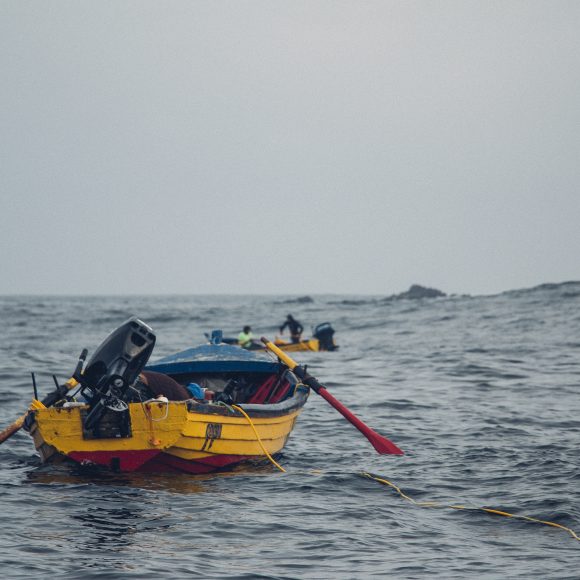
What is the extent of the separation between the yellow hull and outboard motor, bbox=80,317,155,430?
201 millimetres

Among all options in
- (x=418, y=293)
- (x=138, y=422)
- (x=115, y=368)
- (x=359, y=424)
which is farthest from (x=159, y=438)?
(x=418, y=293)

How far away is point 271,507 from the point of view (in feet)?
32.9

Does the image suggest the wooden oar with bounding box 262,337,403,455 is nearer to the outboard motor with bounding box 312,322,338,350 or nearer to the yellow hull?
the yellow hull

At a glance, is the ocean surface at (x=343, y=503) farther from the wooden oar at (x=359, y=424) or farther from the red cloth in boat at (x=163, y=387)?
the red cloth in boat at (x=163, y=387)

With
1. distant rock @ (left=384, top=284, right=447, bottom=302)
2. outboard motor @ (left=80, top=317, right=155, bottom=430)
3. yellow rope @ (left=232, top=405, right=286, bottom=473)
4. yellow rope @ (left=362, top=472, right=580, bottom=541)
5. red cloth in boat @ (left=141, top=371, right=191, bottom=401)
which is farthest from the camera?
distant rock @ (left=384, top=284, right=447, bottom=302)

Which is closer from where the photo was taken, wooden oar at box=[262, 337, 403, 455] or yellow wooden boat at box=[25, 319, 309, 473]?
yellow wooden boat at box=[25, 319, 309, 473]

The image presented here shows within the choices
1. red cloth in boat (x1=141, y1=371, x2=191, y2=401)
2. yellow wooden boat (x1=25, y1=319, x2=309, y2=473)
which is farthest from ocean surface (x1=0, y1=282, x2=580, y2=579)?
red cloth in boat (x1=141, y1=371, x2=191, y2=401)

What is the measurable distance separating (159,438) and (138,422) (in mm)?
344

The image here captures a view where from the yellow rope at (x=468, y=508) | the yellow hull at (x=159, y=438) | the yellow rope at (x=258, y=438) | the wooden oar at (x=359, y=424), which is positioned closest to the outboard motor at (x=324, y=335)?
the wooden oar at (x=359, y=424)

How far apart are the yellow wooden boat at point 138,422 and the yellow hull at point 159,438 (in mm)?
12

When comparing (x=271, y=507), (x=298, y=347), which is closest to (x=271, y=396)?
(x=271, y=507)

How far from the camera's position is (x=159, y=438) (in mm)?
10570

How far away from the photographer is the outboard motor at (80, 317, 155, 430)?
10.4 meters

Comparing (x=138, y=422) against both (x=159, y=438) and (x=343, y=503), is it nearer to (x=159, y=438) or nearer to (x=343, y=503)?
(x=159, y=438)
